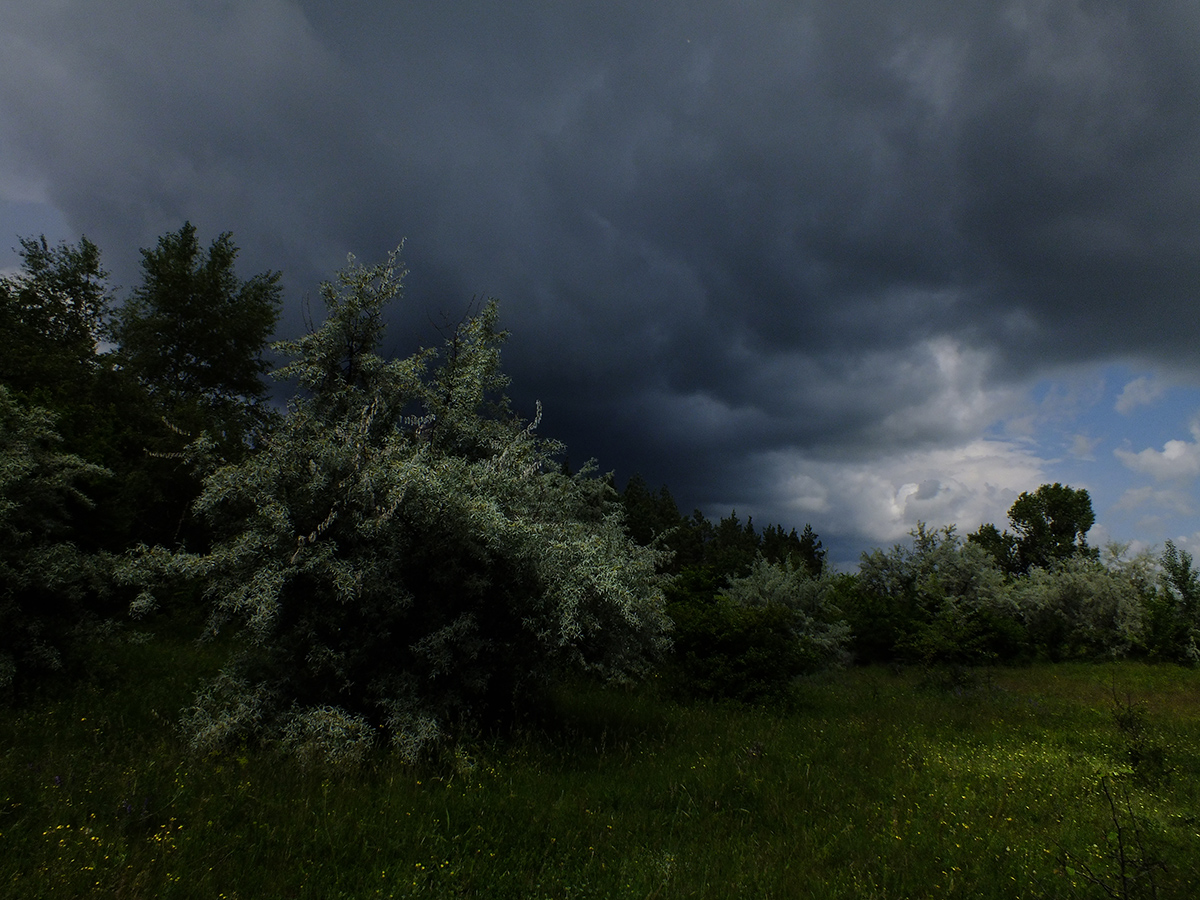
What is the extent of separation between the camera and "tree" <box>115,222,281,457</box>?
23297 millimetres

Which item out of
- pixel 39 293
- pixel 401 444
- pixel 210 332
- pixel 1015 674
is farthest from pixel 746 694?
pixel 39 293

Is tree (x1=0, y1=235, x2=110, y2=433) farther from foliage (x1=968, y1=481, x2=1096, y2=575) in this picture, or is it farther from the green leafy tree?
foliage (x1=968, y1=481, x2=1096, y2=575)

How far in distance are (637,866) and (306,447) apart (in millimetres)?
5240

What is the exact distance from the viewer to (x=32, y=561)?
751cm

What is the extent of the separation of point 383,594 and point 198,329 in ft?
76.8

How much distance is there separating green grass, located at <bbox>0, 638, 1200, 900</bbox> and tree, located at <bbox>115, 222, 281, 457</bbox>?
1924 centimetres

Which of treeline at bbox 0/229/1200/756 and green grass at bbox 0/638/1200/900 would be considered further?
treeline at bbox 0/229/1200/756

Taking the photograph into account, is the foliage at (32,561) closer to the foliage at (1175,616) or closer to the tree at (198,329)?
the tree at (198,329)

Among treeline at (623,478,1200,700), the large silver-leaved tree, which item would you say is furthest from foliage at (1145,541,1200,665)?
the large silver-leaved tree

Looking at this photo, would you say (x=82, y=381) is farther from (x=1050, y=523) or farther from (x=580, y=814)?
(x=1050, y=523)

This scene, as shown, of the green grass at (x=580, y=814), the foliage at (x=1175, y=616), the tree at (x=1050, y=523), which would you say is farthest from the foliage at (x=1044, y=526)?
the green grass at (x=580, y=814)

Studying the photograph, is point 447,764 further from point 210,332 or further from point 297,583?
point 210,332

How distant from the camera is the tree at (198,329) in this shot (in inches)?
917

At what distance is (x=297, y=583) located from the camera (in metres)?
6.59
